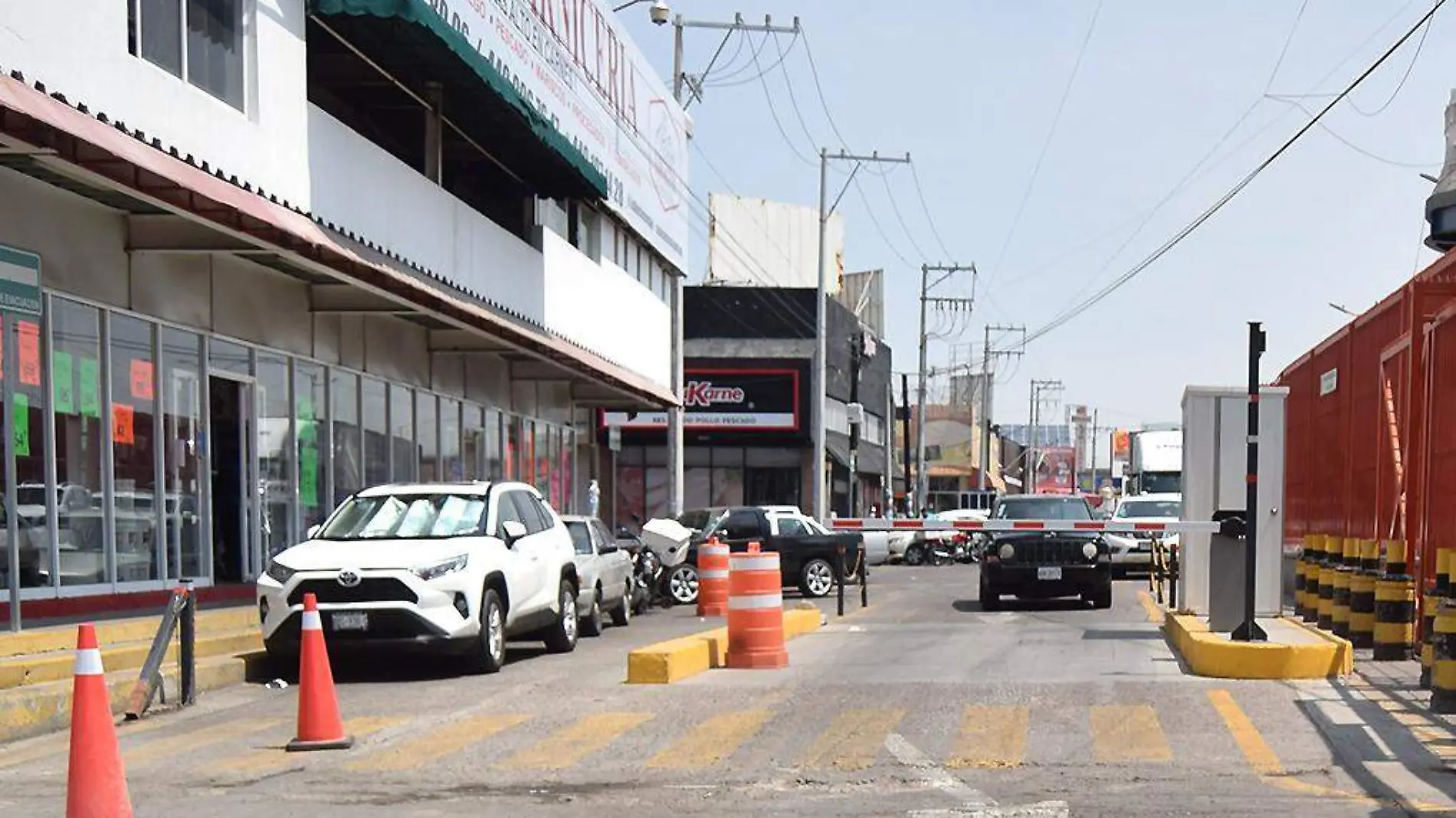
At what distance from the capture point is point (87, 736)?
718 cm

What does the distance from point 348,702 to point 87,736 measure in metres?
6.05

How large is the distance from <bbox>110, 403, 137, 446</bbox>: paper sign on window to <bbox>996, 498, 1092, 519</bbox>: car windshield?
12746 mm

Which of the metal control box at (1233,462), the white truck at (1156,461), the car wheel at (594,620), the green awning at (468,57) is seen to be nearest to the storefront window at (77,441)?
the green awning at (468,57)

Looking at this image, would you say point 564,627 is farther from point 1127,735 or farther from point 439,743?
point 1127,735

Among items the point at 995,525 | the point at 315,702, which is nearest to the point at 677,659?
the point at 315,702

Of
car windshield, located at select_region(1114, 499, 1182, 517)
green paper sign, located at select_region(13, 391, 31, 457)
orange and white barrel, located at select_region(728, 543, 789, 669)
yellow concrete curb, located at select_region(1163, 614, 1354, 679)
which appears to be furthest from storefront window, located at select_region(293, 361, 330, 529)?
car windshield, located at select_region(1114, 499, 1182, 517)

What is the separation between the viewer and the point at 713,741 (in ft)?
34.4

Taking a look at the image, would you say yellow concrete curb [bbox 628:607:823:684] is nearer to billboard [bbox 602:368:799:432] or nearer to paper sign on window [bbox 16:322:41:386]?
paper sign on window [bbox 16:322:41:386]

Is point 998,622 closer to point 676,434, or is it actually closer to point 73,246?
point 73,246

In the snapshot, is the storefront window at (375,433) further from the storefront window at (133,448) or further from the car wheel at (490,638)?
the car wheel at (490,638)

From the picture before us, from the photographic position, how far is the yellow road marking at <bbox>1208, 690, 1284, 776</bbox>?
9.31 metres

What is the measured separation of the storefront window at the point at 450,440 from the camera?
2730 cm

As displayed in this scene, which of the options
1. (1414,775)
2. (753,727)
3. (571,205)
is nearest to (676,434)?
(571,205)

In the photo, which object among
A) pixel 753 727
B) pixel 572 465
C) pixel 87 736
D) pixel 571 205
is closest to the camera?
pixel 87 736
